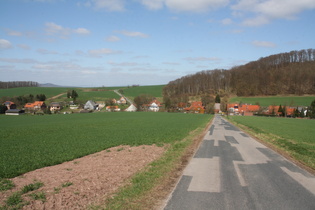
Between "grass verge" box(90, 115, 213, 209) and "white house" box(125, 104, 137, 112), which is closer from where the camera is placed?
"grass verge" box(90, 115, 213, 209)

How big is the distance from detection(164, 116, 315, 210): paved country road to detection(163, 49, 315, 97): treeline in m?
112

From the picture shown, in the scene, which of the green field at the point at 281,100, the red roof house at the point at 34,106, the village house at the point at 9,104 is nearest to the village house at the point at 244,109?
the green field at the point at 281,100

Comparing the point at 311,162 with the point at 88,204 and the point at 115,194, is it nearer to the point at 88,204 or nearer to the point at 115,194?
the point at 115,194

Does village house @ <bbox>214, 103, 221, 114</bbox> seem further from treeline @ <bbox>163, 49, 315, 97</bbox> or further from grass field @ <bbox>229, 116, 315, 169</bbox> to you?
grass field @ <bbox>229, 116, 315, 169</bbox>

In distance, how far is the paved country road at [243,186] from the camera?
5539 millimetres

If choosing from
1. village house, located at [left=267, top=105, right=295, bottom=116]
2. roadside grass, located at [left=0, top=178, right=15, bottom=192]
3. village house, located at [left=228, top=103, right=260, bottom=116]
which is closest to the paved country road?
roadside grass, located at [left=0, top=178, right=15, bottom=192]

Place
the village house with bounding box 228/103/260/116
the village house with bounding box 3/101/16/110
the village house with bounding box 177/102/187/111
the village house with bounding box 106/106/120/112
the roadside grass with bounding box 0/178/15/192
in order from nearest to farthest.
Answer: the roadside grass with bounding box 0/178/15/192 < the village house with bounding box 3/101/16/110 < the village house with bounding box 228/103/260/116 < the village house with bounding box 106/106/120/112 < the village house with bounding box 177/102/187/111

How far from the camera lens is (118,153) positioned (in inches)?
482

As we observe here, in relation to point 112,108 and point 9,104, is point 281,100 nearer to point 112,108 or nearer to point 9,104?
point 112,108

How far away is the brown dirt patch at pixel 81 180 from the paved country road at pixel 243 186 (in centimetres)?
200

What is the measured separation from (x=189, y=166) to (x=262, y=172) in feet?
9.25

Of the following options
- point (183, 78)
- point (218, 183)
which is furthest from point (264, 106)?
point (218, 183)

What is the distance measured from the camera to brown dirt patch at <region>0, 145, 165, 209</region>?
5.57 metres

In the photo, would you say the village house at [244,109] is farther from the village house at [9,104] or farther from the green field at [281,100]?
the village house at [9,104]
